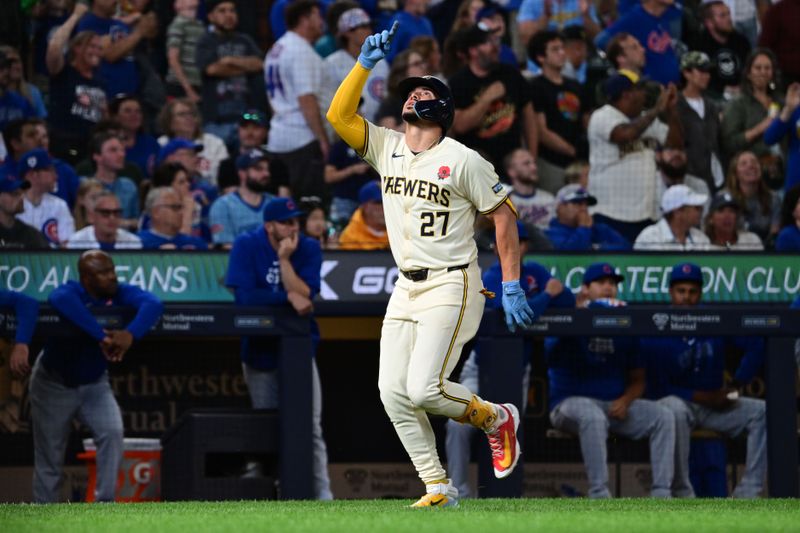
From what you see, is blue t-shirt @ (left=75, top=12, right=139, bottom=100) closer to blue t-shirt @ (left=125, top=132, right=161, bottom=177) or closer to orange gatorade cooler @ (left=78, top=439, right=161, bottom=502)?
blue t-shirt @ (left=125, top=132, right=161, bottom=177)

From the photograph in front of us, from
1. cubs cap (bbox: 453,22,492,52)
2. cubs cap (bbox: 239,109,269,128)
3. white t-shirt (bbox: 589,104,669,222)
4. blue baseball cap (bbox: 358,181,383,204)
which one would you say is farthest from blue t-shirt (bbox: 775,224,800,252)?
cubs cap (bbox: 239,109,269,128)

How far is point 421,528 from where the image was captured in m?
4.96

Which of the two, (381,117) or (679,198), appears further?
(381,117)

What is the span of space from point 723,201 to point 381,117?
2730 mm

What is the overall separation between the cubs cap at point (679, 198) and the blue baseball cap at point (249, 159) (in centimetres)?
307

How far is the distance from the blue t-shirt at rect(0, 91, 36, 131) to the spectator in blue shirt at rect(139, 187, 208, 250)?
1282 millimetres

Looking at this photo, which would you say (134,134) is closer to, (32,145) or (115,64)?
(115,64)

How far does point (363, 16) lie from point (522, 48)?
1.47 meters

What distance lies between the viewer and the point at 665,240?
10609 millimetres

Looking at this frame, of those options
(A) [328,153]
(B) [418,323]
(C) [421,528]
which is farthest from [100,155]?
(C) [421,528]

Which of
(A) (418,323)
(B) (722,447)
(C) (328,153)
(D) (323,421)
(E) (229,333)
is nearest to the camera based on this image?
(A) (418,323)

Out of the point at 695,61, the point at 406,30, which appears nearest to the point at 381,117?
the point at 406,30

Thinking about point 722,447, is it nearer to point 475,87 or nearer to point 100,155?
point 475,87

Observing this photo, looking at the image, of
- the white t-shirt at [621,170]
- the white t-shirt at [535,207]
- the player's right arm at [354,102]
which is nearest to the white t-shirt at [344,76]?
the white t-shirt at [535,207]
